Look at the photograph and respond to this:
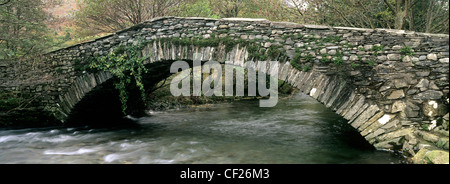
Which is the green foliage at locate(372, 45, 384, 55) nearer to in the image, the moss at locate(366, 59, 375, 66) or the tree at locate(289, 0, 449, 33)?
the moss at locate(366, 59, 375, 66)

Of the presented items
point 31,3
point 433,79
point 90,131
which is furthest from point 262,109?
point 31,3

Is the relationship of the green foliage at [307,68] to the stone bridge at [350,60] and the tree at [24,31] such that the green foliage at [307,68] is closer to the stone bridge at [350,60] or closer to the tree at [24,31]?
the stone bridge at [350,60]

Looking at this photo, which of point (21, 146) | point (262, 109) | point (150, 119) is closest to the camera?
point (21, 146)

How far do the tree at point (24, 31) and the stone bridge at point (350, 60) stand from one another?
17.5 feet

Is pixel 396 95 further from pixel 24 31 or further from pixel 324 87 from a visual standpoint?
pixel 24 31

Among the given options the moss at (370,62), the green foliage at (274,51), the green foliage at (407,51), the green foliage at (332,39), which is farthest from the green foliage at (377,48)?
the green foliage at (274,51)

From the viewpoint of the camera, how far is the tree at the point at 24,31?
440 inches

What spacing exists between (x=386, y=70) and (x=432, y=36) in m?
0.91

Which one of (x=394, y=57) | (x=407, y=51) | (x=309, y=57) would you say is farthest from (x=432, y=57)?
(x=309, y=57)

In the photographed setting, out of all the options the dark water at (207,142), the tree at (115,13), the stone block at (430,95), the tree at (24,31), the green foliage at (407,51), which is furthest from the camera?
the tree at (115,13)

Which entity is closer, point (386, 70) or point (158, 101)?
point (386, 70)

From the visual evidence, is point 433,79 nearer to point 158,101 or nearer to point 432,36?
point 432,36

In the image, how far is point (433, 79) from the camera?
5.32 metres

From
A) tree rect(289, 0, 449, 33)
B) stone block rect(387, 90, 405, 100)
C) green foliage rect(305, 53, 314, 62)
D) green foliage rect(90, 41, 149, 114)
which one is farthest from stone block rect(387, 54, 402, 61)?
green foliage rect(90, 41, 149, 114)
